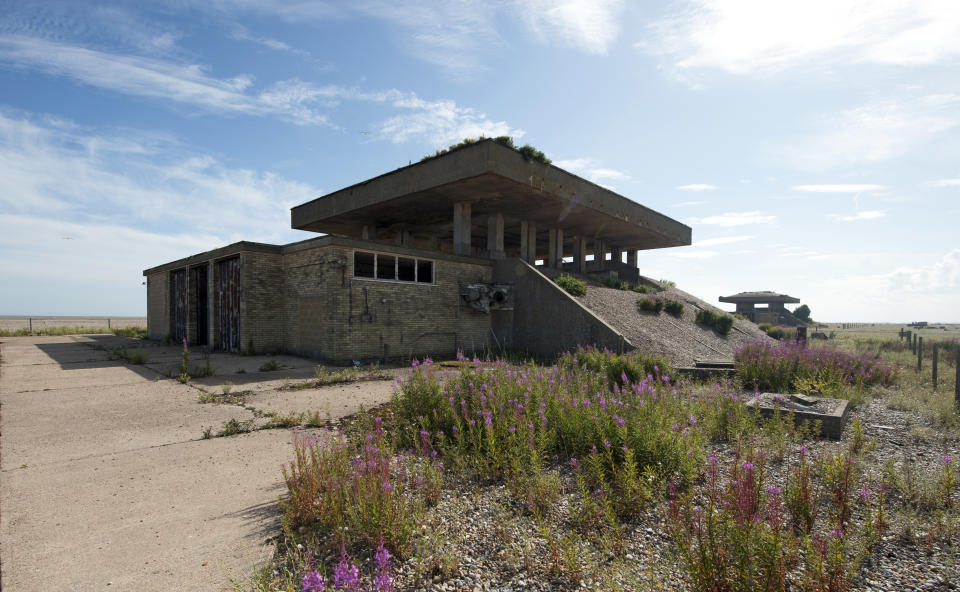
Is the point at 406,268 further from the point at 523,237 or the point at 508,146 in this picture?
the point at 523,237

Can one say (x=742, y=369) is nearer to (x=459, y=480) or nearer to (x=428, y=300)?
(x=459, y=480)

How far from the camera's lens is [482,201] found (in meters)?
19.8

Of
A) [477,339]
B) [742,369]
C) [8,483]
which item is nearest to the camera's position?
[8,483]

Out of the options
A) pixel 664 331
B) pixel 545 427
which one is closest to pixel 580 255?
pixel 664 331

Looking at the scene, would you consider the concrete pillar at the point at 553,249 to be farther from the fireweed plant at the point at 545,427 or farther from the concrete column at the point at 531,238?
the fireweed plant at the point at 545,427

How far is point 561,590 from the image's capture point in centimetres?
241

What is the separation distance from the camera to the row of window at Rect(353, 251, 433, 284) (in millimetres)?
13594

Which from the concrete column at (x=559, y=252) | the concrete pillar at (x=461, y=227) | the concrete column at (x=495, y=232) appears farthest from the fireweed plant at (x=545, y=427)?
the concrete column at (x=559, y=252)

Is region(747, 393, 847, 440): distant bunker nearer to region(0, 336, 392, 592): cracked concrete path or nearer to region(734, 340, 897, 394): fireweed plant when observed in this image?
region(734, 340, 897, 394): fireweed plant

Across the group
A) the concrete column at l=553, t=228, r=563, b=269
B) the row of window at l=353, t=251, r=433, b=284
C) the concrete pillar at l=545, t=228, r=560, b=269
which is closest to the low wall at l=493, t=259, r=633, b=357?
the row of window at l=353, t=251, r=433, b=284

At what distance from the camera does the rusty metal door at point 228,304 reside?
46.5 feet

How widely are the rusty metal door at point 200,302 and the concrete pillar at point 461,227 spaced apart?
1072 centimetres

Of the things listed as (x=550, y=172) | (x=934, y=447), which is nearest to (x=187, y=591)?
(x=934, y=447)

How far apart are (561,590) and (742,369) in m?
8.64
